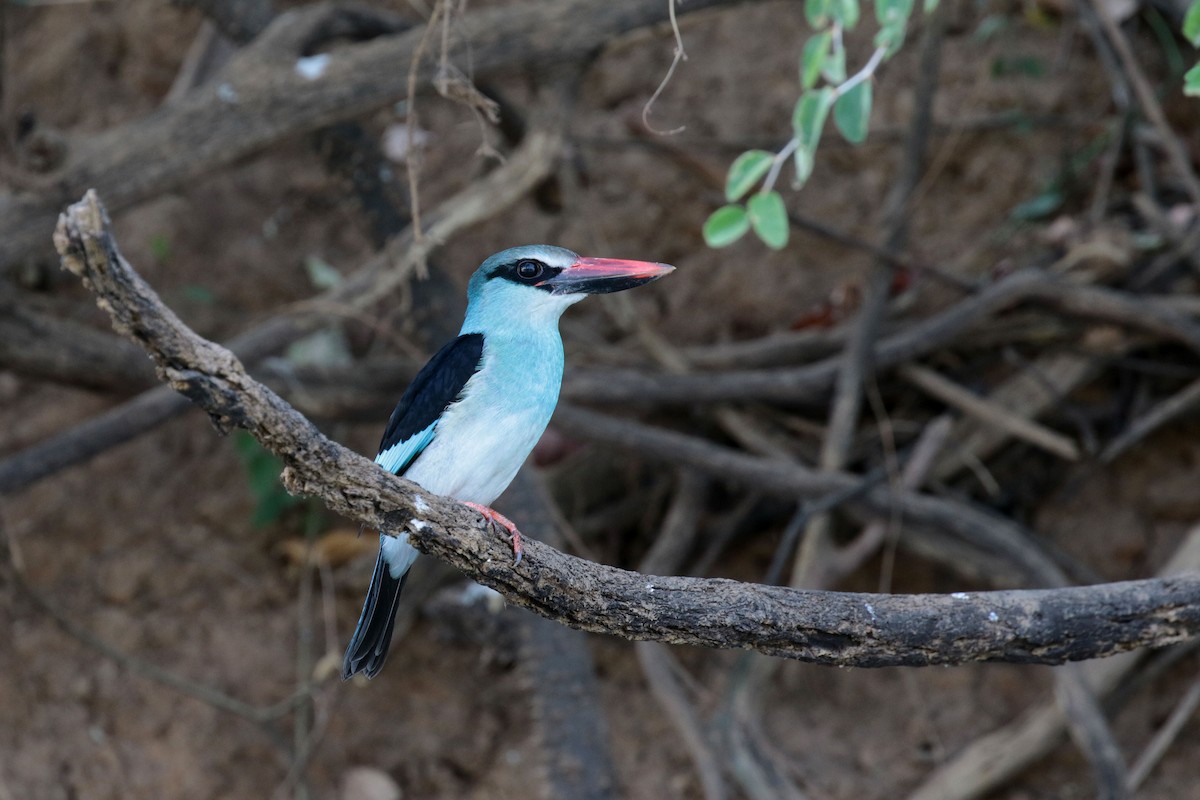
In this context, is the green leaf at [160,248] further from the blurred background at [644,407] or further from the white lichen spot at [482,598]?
the white lichen spot at [482,598]

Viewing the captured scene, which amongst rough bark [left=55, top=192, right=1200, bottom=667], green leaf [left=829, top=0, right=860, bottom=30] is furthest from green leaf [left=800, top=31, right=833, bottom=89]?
rough bark [left=55, top=192, right=1200, bottom=667]

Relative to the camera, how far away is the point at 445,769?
4125 millimetres

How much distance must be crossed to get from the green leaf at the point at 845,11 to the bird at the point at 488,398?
0.51 metres

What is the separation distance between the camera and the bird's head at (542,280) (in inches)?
91.0

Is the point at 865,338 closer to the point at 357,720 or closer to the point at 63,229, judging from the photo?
the point at 357,720

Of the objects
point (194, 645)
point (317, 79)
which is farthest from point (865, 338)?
point (194, 645)

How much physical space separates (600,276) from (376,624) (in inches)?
29.0

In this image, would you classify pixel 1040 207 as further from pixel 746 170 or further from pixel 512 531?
pixel 512 531

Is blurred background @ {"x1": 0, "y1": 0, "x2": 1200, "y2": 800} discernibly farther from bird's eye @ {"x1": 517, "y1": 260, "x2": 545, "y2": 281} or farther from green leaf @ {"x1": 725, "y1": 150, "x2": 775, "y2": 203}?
green leaf @ {"x1": 725, "y1": 150, "x2": 775, "y2": 203}

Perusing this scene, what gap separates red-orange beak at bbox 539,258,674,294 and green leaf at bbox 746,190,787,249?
183mm

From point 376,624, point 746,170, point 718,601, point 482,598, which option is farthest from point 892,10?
point 482,598

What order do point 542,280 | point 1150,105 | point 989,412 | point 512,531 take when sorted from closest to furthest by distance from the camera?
1. point 512,531
2. point 542,280
3. point 1150,105
4. point 989,412

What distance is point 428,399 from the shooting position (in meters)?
2.32

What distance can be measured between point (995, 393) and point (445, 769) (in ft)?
6.94
